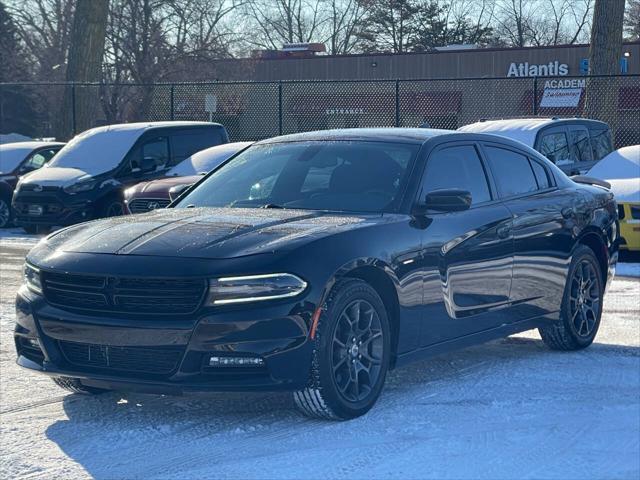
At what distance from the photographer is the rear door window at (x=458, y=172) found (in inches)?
280

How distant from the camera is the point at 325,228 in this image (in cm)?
621

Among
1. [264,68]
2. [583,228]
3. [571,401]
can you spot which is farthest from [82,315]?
[264,68]

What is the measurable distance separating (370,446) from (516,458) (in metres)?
0.71

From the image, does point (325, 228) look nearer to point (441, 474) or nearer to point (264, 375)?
point (264, 375)

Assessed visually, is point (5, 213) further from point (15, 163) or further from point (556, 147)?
point (556, 147)

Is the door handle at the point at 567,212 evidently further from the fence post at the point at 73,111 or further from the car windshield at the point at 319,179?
the fence post at the point at 73,111

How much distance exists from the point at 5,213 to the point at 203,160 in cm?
506

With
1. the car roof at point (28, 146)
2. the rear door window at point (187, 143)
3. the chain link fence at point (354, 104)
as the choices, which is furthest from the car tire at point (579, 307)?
the chain link fence at point (354, 104)

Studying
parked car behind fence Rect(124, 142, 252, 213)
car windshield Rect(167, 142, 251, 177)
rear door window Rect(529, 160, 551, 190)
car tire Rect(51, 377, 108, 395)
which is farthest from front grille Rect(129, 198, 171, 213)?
car tire Rect(51, 377, 108, 395)

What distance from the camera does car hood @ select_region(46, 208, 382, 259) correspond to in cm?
587

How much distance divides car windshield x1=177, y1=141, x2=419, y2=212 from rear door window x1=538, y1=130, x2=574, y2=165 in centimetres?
857

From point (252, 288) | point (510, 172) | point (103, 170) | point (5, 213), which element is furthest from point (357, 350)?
point (5, 213)

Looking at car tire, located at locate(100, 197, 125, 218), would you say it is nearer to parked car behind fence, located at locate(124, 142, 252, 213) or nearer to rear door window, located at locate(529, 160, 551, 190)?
parked car behind fence, located at locate(124, 142, 252, 213)

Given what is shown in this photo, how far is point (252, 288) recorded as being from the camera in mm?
5695
